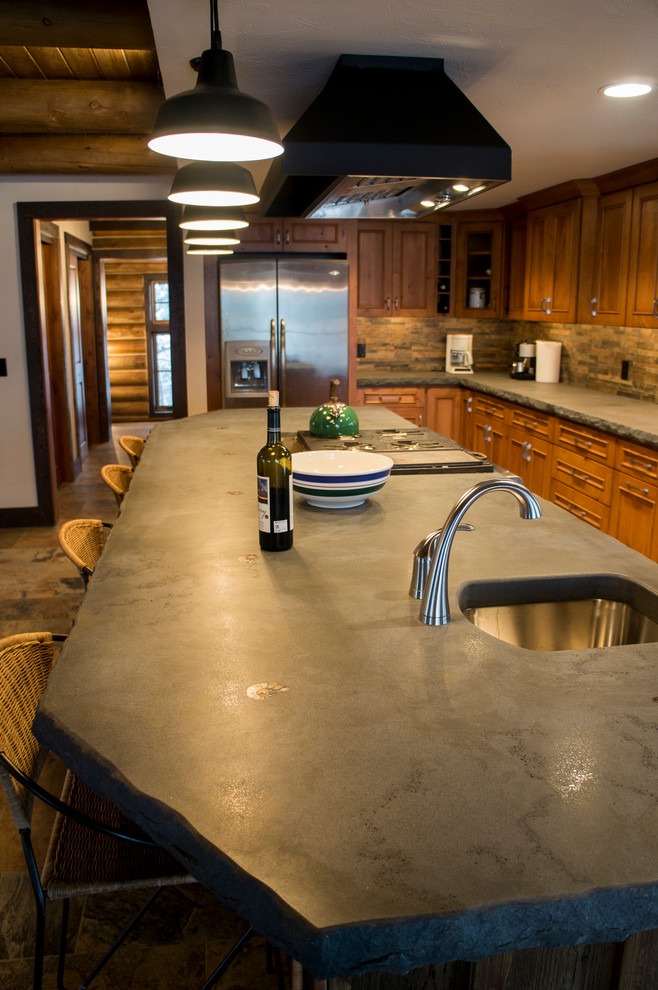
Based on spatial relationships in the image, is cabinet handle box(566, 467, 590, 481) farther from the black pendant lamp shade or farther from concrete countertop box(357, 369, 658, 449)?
the black pendant lamp shade

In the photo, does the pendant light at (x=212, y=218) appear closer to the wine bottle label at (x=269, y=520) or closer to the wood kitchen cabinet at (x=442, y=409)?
the wine bottle label at (x=269, y=520)

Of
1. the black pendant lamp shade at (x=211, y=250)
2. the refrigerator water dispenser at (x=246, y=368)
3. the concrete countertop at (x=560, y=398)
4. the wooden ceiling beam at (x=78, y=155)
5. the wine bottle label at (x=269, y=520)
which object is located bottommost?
the wine bottle label at (x=269, y=520)

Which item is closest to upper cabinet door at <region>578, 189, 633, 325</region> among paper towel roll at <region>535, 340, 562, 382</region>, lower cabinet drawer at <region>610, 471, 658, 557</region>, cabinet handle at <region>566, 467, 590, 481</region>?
paper towel roll at <region>535, 340, 562, 382</region>

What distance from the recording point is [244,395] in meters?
6.01

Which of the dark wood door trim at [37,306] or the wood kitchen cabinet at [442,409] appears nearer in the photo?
the dark wood door trim at [37,306]

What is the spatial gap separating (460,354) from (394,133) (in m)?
4.38

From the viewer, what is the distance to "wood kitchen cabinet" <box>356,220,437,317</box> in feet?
21.5

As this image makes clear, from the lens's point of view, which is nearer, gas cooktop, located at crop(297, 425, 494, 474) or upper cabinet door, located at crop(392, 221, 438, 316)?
gas cooktop, located at crop(297, 425, 494, 474)

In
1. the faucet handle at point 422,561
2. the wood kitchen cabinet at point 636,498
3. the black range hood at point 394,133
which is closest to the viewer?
the faucet handle at point 422,561

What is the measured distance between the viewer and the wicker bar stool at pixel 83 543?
233cm

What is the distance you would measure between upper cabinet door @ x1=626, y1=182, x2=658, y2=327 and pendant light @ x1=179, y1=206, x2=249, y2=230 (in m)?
2.44

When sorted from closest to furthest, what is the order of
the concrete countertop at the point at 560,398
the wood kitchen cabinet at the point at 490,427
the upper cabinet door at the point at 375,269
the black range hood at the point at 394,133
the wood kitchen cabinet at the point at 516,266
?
the black range hood at the point at 394,133 → the concrete countertop at the point at 560,398 → the wood kitchen cabinet at the point at 490,427 → the wood kitchen cabinet at the point at 516,266 → the upper cabinet door at the point at 375,269

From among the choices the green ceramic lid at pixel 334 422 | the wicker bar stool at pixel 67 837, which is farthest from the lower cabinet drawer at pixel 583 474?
the wicker bar stool at pixel 67 837

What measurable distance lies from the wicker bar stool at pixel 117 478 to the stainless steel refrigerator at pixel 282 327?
245 cm
